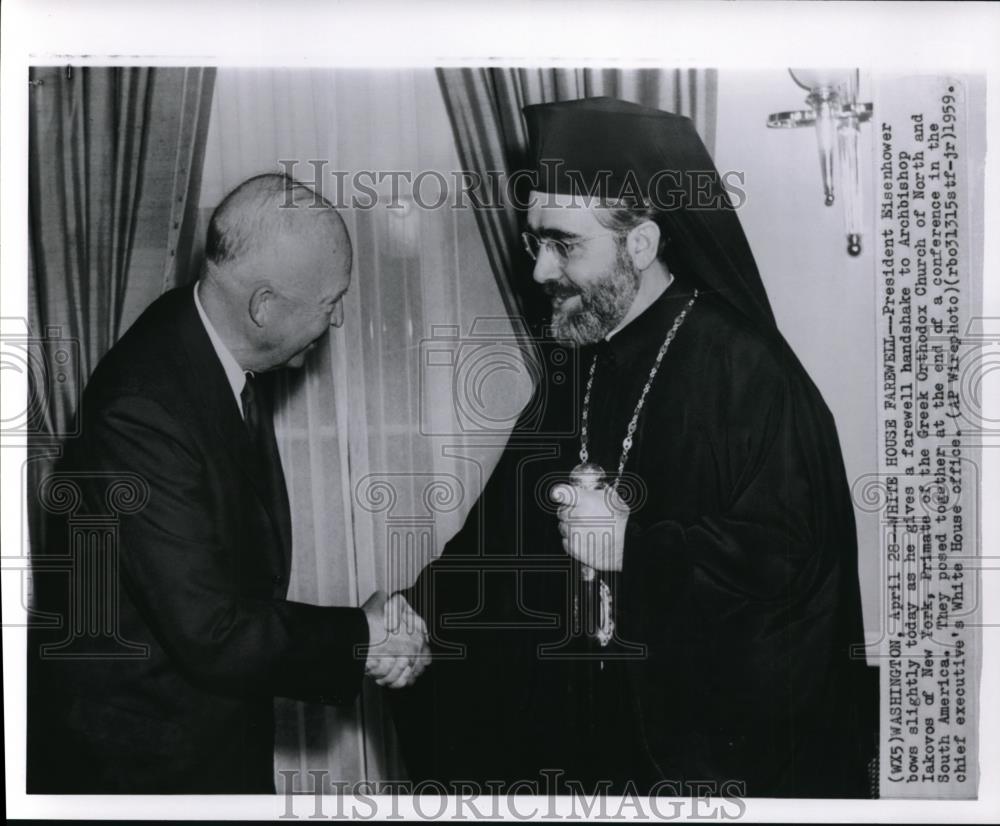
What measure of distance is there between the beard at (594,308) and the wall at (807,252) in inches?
16.5

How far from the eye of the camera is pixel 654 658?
3234 millimetres

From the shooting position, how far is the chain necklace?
10.6 ft

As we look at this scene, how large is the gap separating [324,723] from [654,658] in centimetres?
108

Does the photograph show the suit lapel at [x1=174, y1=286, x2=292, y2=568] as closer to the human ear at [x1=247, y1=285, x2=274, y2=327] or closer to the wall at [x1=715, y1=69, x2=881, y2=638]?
the human ear at [x1=247, y1=285, x2=274, y2=327]

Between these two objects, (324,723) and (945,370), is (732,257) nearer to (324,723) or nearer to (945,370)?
(945,370)

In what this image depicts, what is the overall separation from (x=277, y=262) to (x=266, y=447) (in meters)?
0.60

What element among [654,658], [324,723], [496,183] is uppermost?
[496,183]

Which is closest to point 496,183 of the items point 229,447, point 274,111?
point 274,111

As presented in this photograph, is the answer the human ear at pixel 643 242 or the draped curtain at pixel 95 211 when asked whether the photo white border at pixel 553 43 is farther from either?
the human ear at pixel 643 242

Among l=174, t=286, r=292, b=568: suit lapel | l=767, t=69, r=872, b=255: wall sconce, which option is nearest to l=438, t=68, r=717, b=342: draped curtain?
l=767, t=69, r=872, b=255: wall sconce

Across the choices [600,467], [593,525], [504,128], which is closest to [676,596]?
[593,525]

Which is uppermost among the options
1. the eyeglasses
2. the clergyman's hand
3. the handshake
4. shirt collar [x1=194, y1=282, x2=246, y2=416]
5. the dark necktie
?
the eyeglasses

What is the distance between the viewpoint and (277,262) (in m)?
3.27

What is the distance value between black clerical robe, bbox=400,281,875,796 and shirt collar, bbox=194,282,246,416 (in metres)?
0.86
